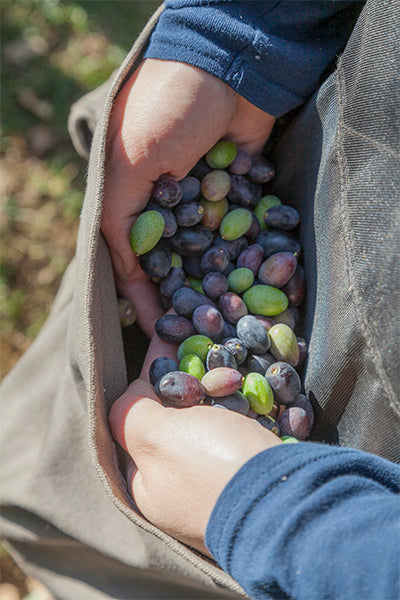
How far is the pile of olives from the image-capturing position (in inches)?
36.6

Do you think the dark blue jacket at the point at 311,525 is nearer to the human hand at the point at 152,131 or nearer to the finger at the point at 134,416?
the finger at the point at 134,416

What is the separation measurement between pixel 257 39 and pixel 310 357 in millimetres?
613

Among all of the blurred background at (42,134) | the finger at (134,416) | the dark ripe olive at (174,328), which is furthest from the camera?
the blurred background at (42,134)

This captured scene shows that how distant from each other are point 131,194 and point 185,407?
1.38 ft

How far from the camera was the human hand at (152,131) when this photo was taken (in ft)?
3.16

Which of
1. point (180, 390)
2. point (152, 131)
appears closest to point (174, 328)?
point (180, 390)

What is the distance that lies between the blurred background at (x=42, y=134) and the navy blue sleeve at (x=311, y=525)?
1518mm

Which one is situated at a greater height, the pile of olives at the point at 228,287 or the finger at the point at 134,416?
the pile of olives at the point at 228,287

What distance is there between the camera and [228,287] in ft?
3.52

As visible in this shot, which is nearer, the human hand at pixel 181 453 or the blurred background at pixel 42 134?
the human hand at pixel 181 453

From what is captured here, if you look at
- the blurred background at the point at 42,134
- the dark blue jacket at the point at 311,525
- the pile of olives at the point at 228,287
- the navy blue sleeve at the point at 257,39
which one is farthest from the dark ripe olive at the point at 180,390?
the blurred background at the point at 42,134

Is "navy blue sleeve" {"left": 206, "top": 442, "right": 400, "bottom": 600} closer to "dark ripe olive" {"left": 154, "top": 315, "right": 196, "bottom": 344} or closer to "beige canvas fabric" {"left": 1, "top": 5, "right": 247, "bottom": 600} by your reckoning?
"beige canvas fabric" {"left": 1, "top": 5, "right": 247, "bottom": 600}

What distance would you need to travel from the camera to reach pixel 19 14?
2.21 meters

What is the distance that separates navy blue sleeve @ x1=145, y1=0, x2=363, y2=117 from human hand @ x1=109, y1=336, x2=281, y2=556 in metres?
0.63
